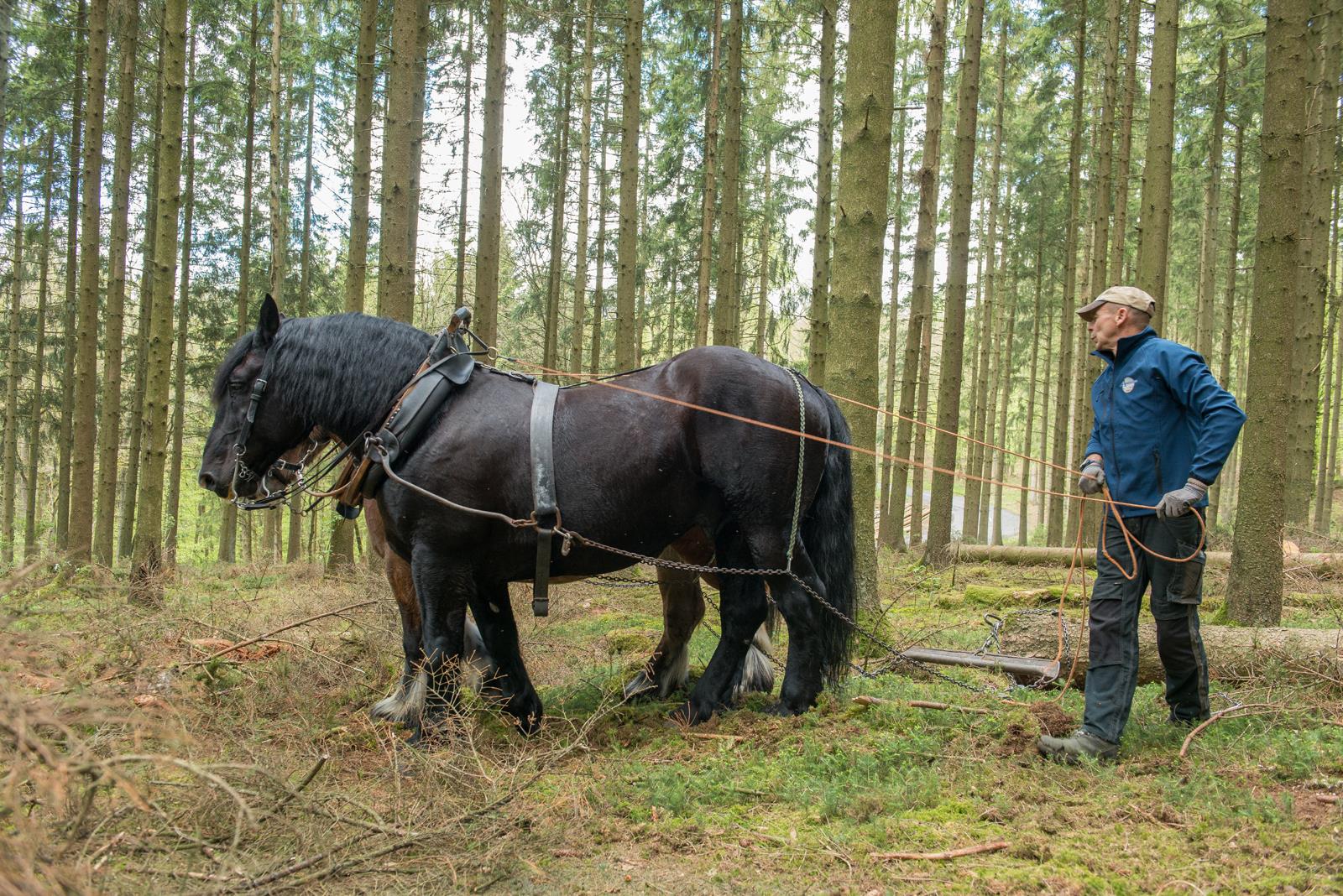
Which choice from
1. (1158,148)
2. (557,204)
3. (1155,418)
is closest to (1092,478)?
(1155,418)

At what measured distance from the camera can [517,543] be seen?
14.0 ft

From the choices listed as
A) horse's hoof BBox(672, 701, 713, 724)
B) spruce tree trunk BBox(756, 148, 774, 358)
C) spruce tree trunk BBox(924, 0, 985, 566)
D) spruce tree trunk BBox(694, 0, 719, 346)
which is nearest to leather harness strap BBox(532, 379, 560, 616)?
horse's hoof BBox(672, 701, 713, 724)

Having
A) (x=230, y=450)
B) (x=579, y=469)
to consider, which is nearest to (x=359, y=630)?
(x=230, y=450)

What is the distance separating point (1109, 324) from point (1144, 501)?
80cm

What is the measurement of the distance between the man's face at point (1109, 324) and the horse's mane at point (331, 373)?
10.9ft

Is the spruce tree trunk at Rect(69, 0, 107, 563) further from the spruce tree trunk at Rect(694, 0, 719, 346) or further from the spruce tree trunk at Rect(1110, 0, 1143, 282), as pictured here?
the spruce tree trunk at Rect(1110, 0, 1143, 282)

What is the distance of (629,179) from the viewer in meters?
11.1

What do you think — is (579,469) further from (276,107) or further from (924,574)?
(276,107)

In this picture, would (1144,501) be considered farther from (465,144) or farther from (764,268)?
(764,268)

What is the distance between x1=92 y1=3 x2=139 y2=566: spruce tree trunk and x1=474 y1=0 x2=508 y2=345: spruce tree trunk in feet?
13.3

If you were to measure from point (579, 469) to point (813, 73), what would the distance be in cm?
1351

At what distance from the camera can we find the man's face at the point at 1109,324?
12.5 ft

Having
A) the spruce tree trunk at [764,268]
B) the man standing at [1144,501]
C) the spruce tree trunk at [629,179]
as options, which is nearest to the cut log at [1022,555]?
the spruce tree trunk at [629,179]

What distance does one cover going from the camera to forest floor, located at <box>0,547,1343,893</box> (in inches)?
96.0
